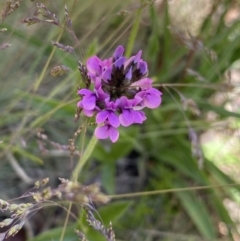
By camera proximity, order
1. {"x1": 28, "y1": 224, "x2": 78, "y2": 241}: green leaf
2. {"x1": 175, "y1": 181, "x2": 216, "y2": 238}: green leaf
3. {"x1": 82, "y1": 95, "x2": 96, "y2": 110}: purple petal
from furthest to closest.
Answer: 1. {"x1": 175, "y1": 181, "x2": 216, "y2": 238}: green leaf
2. {"x1": 28, "y1": 224, "x2": 78, "y2": 241}: green leaf
3. {"x1": 82, "y1": 95, "x2": 96, "y2": 110}: purple petal

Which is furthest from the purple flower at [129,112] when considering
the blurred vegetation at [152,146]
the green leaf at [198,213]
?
the green leaf at [198,213]

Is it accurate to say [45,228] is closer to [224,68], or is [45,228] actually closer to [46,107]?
[46,107]

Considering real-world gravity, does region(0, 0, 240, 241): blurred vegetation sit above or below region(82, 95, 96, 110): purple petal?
below

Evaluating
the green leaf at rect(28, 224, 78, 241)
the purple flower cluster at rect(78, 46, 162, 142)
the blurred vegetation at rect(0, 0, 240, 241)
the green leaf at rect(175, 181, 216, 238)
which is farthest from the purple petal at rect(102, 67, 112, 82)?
the green leaf at rect(175, 181, 216, 238)

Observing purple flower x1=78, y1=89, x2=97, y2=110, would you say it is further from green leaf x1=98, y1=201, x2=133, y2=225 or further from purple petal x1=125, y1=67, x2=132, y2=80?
green leaf x1=98, y1=201, x2=133, y2=225

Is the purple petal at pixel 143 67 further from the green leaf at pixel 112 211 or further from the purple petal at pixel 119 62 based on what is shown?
the green leaf at pixel 112 211

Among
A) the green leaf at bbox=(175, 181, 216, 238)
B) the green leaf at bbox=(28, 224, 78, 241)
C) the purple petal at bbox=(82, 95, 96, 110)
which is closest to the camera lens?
the purple petal at bbox=(82, 95, 96, 110)

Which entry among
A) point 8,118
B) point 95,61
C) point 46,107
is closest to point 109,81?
point 95,61

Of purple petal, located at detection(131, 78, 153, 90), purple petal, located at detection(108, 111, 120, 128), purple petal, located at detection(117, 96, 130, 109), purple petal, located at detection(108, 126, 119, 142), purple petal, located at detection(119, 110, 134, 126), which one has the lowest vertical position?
purple petal, located at detection(108, 126, 119, 142)

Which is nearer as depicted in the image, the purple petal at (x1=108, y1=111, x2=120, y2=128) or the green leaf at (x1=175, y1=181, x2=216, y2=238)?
the purple petal at (x1=108, y1=111, x2=120, y2=128)
